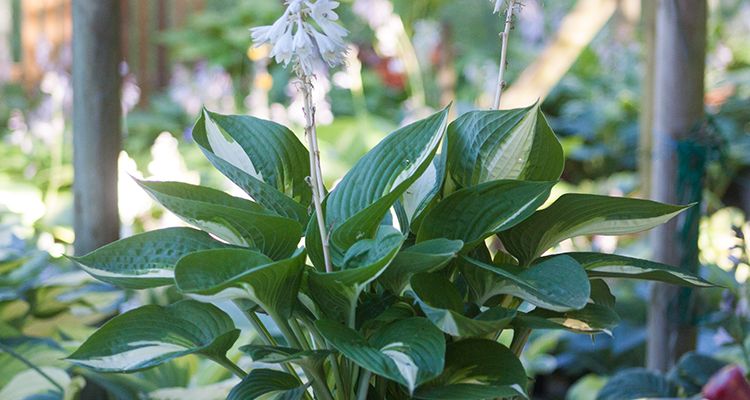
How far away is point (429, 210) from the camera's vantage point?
3.37ft

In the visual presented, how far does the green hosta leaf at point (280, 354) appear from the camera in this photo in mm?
905

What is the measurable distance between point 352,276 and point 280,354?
0.41 feet

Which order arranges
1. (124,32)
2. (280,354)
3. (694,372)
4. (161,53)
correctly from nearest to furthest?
(280,354) < (694,372) < (124,32) < (161,53)

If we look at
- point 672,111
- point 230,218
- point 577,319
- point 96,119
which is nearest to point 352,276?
point 230,218

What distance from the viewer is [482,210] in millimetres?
968

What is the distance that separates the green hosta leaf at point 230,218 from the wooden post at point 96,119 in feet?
2.71

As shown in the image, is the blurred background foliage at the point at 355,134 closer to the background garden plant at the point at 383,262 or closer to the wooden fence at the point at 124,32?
the wooden fence at the point at 124,32

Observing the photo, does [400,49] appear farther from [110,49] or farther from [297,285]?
[297,285]

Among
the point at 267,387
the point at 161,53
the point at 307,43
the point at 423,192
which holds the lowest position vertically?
the point at 267,387

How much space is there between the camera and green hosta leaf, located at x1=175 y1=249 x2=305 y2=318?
837mm

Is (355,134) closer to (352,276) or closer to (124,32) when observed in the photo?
(124,32)

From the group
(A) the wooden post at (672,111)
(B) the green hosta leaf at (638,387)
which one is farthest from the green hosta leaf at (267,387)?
(A) the wooden post at (672,111)

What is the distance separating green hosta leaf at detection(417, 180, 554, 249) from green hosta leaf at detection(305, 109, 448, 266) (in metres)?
0.06

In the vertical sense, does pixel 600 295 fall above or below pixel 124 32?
below
